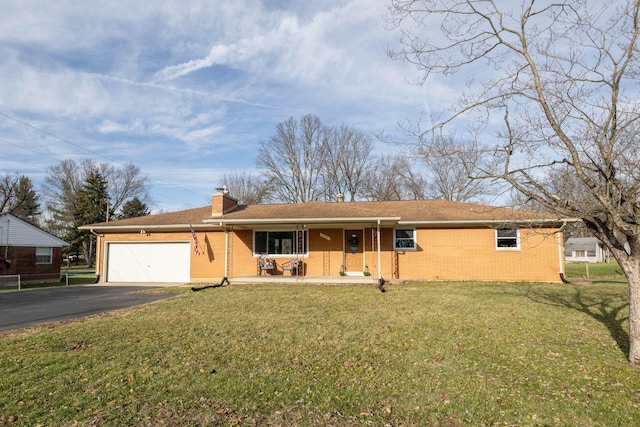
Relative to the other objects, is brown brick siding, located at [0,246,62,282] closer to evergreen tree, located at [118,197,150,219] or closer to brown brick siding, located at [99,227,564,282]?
brown brick siding, located at [99,227,564,282]

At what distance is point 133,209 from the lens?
47031 mm

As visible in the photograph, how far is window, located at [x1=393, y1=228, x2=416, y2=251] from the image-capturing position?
634 inches

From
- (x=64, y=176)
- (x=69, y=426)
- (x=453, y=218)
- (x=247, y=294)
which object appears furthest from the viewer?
(x=64, y=176)

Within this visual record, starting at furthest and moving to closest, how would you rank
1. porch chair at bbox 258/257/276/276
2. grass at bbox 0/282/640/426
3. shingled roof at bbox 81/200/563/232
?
porch chair at bbox 258/257/276/276 < shingled roof at bbox 81/200/563/232 < grass at bbox 0/282/640/426

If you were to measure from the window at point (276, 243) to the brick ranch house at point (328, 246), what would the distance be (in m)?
0.04

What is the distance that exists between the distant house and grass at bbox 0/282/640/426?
19135 mm

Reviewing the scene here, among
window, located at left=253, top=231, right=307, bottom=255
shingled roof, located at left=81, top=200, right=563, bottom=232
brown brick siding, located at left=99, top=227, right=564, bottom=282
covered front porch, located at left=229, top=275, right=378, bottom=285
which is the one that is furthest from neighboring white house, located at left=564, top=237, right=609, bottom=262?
window, located at left=253, top=231, right=307, bottom=255

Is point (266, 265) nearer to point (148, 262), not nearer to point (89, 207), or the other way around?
point (148, 262)

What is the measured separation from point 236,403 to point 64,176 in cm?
5251

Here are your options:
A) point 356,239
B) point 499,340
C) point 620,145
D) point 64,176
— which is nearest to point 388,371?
point 499,340

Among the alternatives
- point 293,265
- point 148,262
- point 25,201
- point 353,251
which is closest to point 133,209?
point 25,201

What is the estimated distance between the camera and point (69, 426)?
11.9 feet

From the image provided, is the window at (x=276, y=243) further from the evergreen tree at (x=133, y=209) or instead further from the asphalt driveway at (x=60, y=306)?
the evergreen tree at (x=133, y=209)

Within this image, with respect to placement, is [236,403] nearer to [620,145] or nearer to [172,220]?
[620,145]
